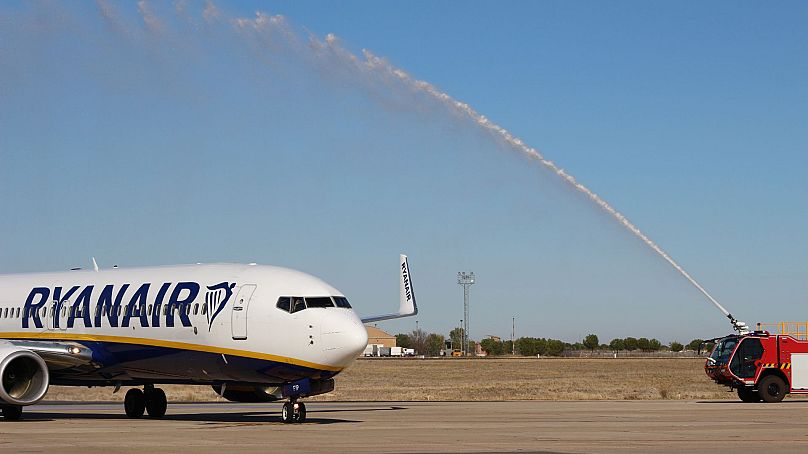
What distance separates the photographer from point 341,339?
3161cm

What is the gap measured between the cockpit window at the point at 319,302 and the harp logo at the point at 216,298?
2353 mm

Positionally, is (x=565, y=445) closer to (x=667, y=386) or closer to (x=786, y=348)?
(x=786, y=348)

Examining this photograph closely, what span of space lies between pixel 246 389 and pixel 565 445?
14.7 metres

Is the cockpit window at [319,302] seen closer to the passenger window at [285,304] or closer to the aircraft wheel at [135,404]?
the passenger window at [285,304]

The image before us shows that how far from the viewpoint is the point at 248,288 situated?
33375 mm

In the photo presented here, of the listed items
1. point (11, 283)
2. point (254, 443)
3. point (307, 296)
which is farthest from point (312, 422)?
point (11, 283)

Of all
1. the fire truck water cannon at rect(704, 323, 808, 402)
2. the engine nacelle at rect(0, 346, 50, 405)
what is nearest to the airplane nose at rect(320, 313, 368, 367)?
the engine nacelle at rect(0, 346, 50, 405)

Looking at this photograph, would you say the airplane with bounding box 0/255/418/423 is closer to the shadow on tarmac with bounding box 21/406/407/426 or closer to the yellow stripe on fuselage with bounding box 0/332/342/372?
the yellow stripe on fuselage with bounding box 0/332/342/372

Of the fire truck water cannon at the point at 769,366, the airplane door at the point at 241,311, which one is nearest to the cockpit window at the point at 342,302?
the airplane door at the point at 241,311

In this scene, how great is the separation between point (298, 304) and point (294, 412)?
9.07ft

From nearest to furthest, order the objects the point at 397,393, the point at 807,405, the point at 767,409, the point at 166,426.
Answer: the point at 166,426 → the point at 767,409 → the point at 807,405 → the point at 397,393

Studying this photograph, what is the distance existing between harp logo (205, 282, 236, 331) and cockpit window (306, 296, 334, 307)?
2353 millimetres

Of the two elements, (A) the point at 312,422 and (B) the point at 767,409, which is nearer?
(A) the point at 312,422

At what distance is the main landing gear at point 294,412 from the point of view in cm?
3250
